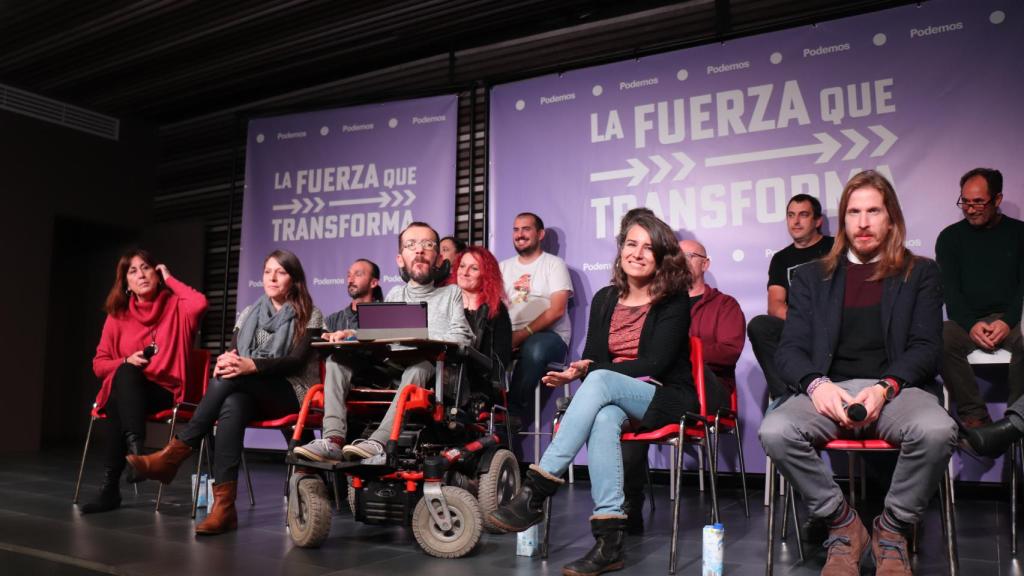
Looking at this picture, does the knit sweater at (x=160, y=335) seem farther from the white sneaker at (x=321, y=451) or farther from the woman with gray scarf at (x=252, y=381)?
the white sneaker at (x=321, y=451)

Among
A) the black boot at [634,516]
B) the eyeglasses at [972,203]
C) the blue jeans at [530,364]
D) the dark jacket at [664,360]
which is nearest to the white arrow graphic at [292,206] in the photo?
the blue jeans at [530,364]

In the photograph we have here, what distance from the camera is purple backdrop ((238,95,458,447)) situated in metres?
5.89

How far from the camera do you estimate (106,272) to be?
8062 mm

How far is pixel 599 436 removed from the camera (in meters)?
2.56

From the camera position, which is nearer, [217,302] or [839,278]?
[839,278]

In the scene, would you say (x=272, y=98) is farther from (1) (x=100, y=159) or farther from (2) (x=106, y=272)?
(2) (x=106, y=272)

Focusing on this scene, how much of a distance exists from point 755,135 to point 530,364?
199 cm

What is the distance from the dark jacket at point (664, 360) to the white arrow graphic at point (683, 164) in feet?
7.34

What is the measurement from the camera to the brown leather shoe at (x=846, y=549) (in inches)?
87.0

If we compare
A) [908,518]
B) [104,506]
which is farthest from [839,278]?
[104,506]

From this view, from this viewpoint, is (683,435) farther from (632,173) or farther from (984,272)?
(632,173)

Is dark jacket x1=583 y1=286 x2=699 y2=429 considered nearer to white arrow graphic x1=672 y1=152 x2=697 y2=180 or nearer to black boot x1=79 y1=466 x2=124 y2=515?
white arrow graphic x1=672 y1=152 x2=697 y2=180

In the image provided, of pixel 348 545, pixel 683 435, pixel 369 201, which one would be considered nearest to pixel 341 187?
pixel 369 201

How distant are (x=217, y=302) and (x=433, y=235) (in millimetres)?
4577
